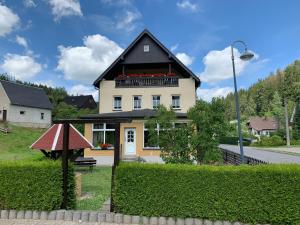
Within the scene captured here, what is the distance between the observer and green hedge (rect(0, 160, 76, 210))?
628cm

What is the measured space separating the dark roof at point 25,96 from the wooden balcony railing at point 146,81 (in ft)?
77.1

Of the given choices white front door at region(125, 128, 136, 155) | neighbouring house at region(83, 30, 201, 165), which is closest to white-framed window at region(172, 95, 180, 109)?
neighbouring house at region(83, 30, 201, 165)

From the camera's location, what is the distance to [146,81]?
22.8 m

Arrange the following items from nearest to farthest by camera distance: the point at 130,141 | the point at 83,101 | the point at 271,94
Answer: the point at 130,141, the point at 83,101, the point at 271,94

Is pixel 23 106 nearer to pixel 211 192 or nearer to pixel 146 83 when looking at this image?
pixel 146 83

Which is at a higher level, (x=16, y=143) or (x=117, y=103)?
(x=117, y=103)

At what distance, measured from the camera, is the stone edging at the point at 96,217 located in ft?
19.0

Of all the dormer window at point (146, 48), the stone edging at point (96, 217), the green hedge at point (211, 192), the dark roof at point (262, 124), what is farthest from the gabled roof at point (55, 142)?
the dark roof at point (262, 124)

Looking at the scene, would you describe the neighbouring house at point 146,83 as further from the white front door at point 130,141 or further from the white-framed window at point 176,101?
the white front door at point 130,141

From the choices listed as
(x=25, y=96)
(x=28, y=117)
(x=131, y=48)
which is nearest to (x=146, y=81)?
(x=131, y=48)

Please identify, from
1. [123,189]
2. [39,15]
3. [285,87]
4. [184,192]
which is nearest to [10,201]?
[123,189]

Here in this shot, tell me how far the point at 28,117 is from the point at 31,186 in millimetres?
38006

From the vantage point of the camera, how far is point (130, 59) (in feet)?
76.2

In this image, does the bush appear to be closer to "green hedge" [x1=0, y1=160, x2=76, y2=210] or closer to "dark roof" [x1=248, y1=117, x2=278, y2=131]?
"dark roof" [x1=248, y1=117, x2=278, y2=131]
